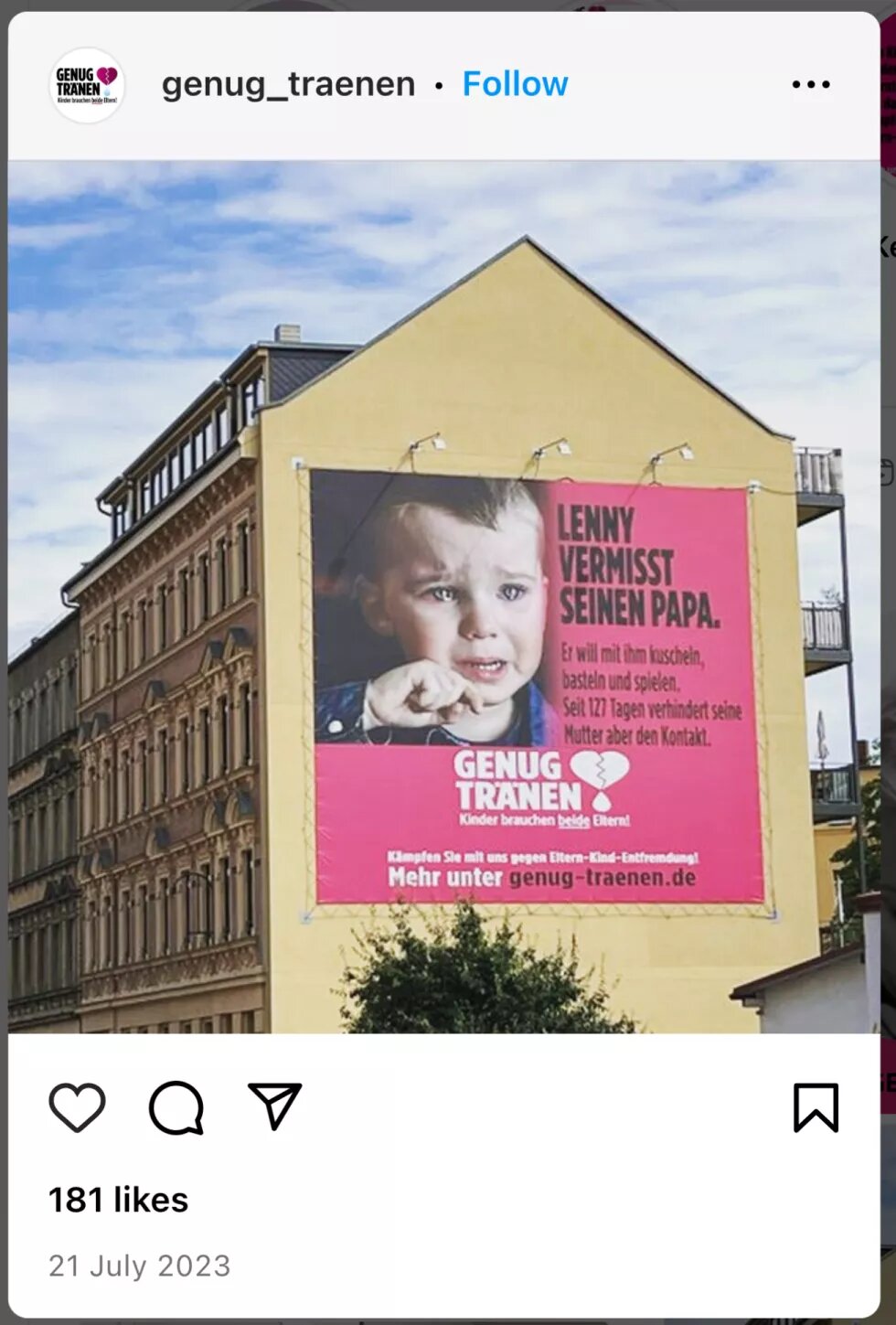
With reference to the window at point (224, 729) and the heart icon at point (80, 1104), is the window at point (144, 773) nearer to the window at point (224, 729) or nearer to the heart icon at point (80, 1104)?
the window at point (224, 729)

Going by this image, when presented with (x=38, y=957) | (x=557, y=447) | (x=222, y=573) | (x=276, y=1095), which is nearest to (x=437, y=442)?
(x=557, y=447)

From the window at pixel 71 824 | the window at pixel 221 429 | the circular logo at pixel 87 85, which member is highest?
the circular logo at pixel 87 85

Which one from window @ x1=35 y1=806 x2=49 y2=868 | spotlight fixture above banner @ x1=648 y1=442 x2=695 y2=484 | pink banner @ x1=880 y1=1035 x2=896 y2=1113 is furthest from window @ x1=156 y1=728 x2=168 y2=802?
pink banner @ x1=880 y1=1035 x2=896 y2=1113

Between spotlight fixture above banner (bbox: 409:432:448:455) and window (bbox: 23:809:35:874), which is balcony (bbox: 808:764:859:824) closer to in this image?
spotlight fixture above banner (bbox: 409:432:448:455)

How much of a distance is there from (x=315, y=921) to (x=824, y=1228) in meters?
1.14

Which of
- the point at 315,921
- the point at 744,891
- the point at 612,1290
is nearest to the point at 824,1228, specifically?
the point at 612,1290

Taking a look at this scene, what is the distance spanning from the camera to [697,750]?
11.3 ft

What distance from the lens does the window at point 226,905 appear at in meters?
3.71

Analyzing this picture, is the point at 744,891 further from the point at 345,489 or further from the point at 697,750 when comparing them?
the point at 345,489

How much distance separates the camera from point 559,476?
11.8 ft

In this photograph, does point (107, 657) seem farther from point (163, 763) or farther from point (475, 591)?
point (475, 591)

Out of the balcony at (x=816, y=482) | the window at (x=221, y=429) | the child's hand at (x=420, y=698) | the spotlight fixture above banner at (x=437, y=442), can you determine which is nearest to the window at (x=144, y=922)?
the child's hand at (x=420, y=698)

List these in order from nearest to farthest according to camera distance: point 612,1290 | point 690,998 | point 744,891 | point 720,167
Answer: point 612,1290, point 720,167, point 690,998, point 744,891

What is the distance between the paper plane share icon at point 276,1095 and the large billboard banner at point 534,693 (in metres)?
0.65
